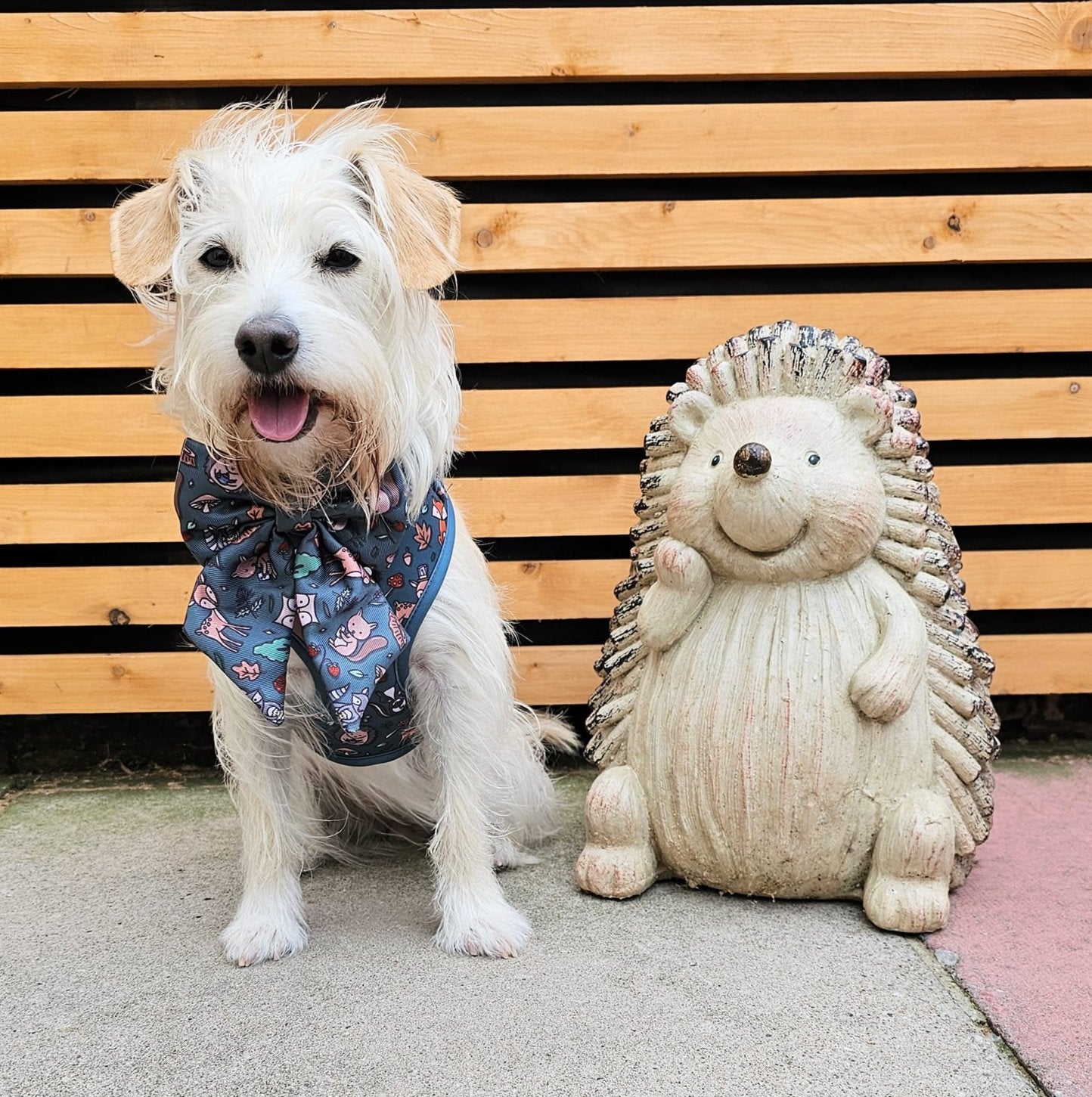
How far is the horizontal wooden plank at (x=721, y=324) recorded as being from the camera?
3.14 metres

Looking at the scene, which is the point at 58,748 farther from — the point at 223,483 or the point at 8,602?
the point at 223,483

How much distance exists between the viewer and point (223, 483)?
2107 millimetres

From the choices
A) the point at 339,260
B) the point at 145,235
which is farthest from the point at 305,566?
the point at 145,235

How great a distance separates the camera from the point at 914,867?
2186 millimetres

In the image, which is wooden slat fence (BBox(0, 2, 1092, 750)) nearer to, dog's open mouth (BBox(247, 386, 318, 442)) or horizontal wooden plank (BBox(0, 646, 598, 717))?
horizontal wooden plank (BBox(0, 646, 598, 717))

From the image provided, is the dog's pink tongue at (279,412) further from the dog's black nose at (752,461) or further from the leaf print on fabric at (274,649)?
Answer: the dog's black nose at (752,461)

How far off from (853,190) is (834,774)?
188 centimetres

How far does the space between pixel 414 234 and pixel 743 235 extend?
139 cm

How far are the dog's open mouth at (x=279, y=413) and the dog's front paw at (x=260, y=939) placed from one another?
3.40 feet

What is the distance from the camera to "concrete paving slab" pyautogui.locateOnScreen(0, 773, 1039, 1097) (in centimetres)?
179

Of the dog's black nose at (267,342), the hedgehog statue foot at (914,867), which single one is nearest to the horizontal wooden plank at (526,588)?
the hedgehog statue foot at (914,867)

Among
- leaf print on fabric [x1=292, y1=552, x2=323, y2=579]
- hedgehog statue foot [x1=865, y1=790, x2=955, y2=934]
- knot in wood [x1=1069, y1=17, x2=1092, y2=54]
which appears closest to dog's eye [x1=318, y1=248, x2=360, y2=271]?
leaf print on fabric [x1=292, y1=552, x2=323, y2=579]

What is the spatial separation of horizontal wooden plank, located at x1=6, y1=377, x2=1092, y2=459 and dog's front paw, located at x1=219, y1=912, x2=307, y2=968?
4.82 ft

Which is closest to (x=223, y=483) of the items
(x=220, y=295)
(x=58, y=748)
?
(x=220, y=295)
